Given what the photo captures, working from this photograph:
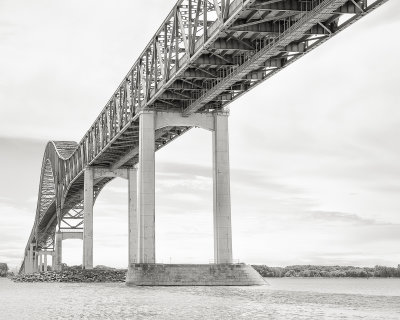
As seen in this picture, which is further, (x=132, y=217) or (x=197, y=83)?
(x=132, y=217)

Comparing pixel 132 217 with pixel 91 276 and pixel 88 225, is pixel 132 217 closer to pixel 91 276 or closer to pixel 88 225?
pixel 88 225

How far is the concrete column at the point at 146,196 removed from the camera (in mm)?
67750

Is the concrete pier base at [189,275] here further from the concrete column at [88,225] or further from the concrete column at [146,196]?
the concrete column at [88,225]

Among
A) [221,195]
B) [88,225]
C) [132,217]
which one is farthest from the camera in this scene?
[88,225]

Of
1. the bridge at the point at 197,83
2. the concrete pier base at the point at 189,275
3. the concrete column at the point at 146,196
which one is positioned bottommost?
the concrete pier base at the point at 189,275

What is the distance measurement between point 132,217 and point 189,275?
41.4m

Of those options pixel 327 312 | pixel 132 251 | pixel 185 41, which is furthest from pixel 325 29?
pixel 132 251

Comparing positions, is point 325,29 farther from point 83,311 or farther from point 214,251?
point 214,251

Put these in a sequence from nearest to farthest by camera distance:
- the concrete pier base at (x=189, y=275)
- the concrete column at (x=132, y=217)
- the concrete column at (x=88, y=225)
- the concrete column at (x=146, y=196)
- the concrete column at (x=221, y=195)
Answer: the concrete pier base at (x=189, y=275)
the concrete column at (x=146, y=196)
the concrete column at (x=221, y=195)
the concrete column at (x=132, y=217)
the concrete column at (x=88, y=225)

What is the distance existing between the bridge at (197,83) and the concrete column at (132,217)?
135 millimetres

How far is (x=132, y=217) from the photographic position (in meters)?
104

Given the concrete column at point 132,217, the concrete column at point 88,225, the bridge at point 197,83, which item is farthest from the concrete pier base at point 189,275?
the concrete column at point 88,225

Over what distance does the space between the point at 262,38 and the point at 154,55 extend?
18802mm

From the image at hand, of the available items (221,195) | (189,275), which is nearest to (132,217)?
(221,195)
